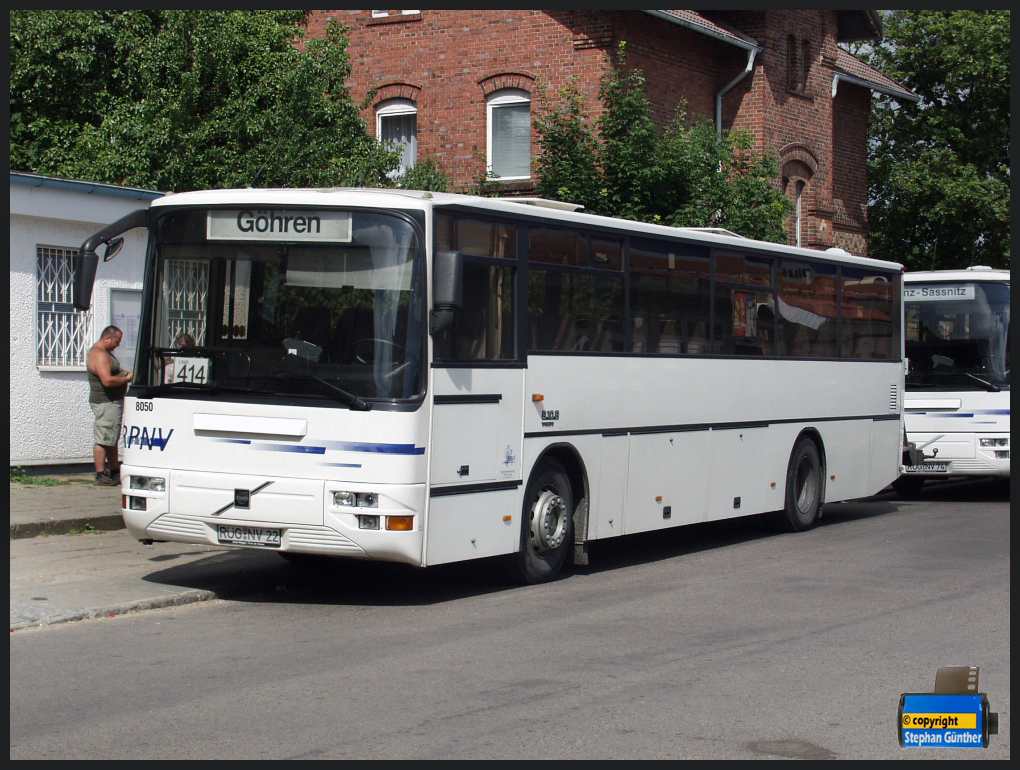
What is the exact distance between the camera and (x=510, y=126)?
26.7 metres

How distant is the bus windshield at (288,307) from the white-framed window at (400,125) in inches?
722

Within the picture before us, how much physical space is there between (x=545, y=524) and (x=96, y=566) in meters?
3.57

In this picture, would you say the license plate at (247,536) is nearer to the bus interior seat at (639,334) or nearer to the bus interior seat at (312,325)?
the bus interior seat at (312,325)

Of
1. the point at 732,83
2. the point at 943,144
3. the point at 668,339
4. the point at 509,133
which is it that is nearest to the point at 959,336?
the point at 668,339

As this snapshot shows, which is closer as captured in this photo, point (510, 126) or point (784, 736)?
point (784, 736)

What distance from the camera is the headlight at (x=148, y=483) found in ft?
31.6

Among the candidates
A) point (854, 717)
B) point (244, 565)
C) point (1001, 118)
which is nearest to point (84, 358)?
point (244, 565)

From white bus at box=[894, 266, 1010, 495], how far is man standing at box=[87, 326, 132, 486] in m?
10.6

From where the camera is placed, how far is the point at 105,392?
48.1 ft

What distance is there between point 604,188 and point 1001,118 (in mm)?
18346

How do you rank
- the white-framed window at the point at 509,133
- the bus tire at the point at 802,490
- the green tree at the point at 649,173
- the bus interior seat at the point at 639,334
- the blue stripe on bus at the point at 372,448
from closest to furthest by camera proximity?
1. the blue stripe on bus at the point at 372,448
2. the bus interior seat at the point at 639,334
3. the bus tire at the point at 802,490
4. the green tree at the point at 649,173
5. the white-framed window at the point at 509,133

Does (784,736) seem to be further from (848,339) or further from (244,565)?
(848,339)

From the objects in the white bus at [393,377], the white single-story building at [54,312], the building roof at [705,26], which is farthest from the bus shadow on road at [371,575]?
the building roof at [705,26]

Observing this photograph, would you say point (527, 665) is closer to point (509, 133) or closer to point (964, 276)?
point (964, 276)
